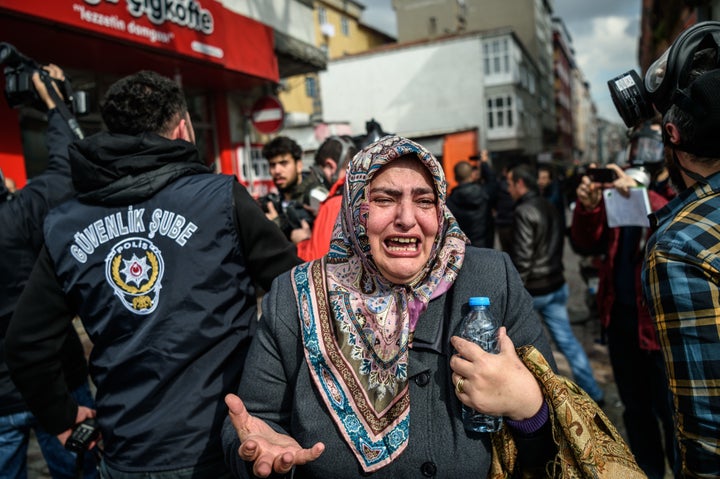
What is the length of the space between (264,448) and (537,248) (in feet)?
12.8

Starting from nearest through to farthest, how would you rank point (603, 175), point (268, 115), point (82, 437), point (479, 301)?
point (479, 301) < point (82, 437) < point (603, 175) < point (268, 115)

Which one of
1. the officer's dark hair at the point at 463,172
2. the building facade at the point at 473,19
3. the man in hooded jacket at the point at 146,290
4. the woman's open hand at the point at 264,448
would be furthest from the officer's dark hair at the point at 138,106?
the building facade at the point at 473,19

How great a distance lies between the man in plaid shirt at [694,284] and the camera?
4.99 ft

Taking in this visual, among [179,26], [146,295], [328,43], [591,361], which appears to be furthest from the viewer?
[328,43]

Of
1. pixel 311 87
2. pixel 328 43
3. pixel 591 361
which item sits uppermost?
pixel 328 43

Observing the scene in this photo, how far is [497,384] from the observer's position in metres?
1.46

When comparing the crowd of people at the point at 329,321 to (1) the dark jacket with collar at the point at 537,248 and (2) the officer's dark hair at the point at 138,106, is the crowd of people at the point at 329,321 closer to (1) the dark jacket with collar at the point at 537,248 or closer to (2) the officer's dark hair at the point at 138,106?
(2) the officer's dark hair at the point at 138,106

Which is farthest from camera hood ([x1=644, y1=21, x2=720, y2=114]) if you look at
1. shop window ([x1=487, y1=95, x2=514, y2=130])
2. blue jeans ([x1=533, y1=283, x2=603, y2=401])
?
shop window ([x1=487, y1=95, x2=514, y2=130])

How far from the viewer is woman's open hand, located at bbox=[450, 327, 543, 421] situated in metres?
1.46

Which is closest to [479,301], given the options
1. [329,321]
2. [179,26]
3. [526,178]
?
[329,321]

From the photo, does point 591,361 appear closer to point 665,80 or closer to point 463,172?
point 463,172

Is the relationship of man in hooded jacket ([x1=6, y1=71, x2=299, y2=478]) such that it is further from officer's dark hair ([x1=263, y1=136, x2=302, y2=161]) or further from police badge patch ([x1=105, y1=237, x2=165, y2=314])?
officer's dark hair ([x1=263, y1=136, x2=302, y2=161])

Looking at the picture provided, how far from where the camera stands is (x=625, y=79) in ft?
6.63

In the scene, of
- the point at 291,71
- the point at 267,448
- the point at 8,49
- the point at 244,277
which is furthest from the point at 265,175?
the point at 267,448
